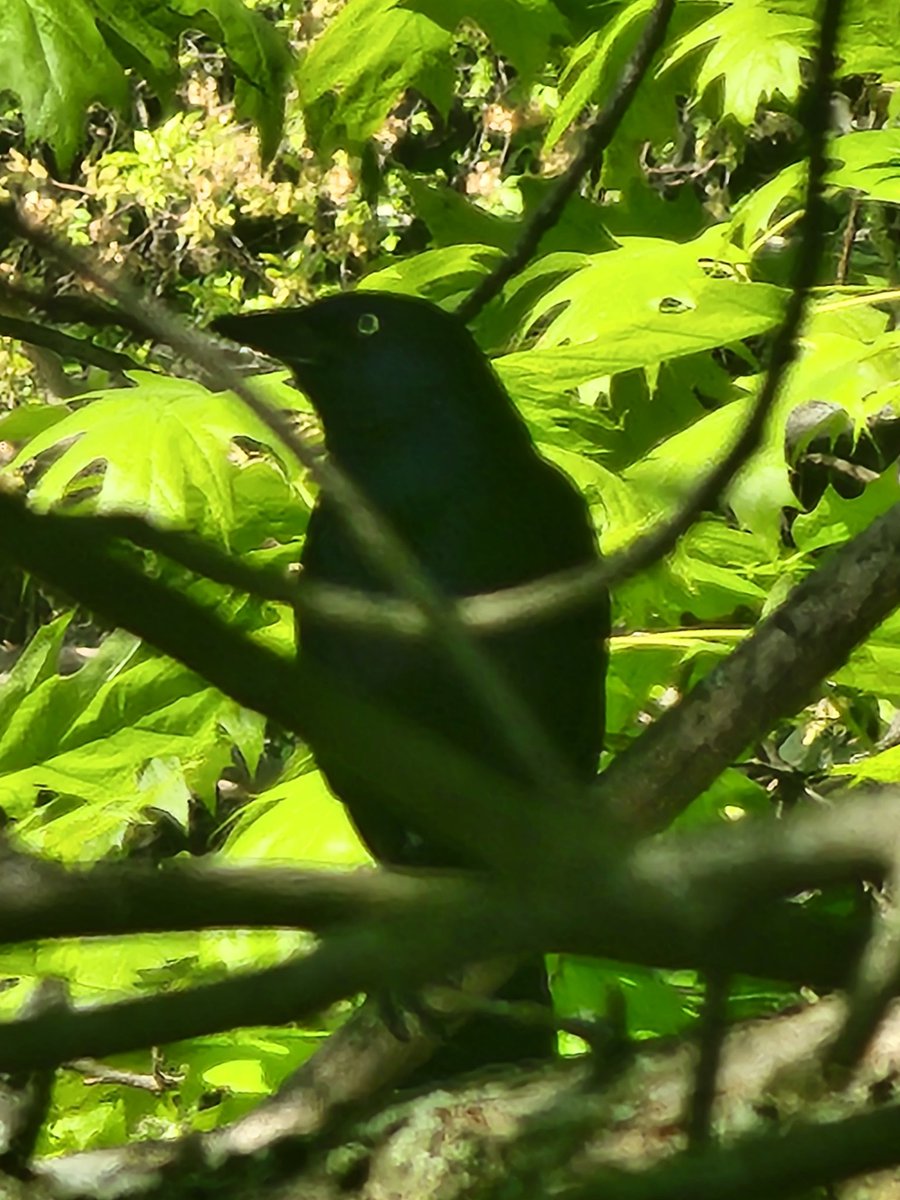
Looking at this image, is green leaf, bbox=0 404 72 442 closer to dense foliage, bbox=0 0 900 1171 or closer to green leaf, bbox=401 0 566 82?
dense foliage, bbox=0 0 900 1171

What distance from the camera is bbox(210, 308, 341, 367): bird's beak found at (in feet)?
4.80

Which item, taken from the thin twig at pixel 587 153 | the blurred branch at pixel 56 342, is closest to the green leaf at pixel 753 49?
the thin twig at pixel 587 153

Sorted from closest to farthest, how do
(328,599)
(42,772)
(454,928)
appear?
(454,928) < (328,599) < (42,772)

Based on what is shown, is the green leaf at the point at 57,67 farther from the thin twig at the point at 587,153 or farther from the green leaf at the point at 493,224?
the thin twig at the point at 587,153

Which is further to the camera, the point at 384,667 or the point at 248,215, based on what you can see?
the point at 248,215

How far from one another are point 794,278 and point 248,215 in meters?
4.27

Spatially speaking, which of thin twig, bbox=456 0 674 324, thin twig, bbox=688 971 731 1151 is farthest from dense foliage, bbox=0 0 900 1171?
thin twig, bbox=688 971 731 1151

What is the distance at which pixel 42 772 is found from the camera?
4.34 feet

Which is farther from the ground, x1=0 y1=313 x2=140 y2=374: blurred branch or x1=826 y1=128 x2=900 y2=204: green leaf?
x1=826 y1=128 x2=900 y2=204: green leaf

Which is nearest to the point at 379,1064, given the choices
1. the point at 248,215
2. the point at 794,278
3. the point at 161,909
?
the point at 794,278

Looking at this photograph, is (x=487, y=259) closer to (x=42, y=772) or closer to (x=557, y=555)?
(x=557, y=555)

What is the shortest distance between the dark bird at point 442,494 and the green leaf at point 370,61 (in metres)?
0.30

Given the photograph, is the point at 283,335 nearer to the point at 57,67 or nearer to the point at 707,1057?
the point at 57,67

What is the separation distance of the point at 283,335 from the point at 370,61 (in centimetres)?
38
